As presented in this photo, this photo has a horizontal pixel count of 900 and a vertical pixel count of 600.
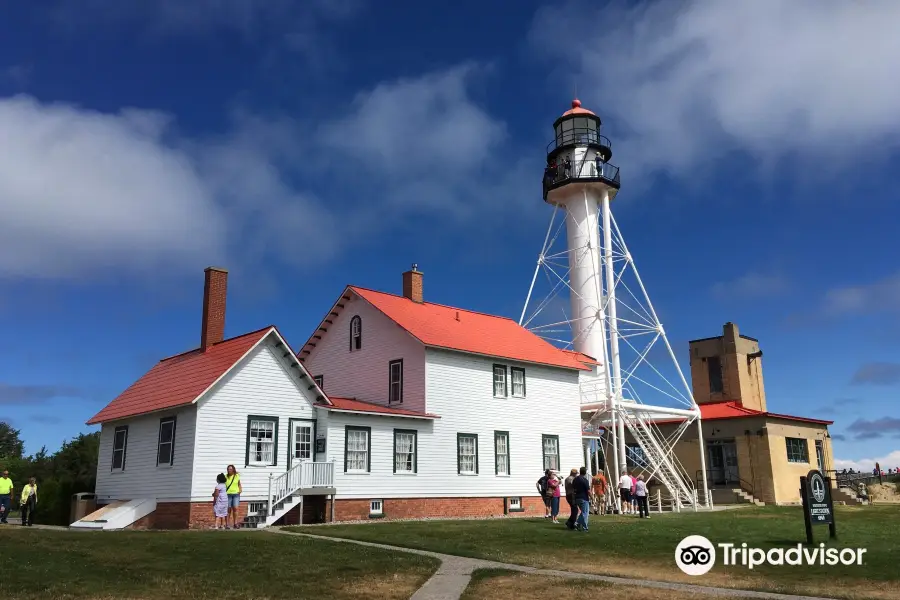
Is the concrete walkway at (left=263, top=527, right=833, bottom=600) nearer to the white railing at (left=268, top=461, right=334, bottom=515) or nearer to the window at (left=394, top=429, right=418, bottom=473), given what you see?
the white railing at (left=268, top=461, right=334, bottom=515)

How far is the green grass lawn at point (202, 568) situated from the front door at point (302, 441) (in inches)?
296

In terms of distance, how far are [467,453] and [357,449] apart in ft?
17.1

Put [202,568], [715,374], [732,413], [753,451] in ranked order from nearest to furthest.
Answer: [202,568]
[753,451]
[732,413]
[715,374]

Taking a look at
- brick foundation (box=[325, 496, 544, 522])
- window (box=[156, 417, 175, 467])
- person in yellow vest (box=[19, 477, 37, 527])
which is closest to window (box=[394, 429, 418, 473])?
brick foundation (box=[325, 496, 544, 522])

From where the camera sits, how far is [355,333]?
34.2 metres

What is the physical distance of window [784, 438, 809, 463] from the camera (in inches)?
1666

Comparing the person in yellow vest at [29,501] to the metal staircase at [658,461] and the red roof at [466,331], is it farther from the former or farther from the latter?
the metal staircase at [658,461]

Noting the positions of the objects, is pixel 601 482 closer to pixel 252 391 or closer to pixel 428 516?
pixel 428 516

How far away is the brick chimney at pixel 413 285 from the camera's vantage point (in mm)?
35884

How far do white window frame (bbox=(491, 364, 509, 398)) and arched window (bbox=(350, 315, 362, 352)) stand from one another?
5.96 m

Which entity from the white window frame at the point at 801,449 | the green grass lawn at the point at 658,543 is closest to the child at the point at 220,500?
the green grass lawn at the point at 658,543

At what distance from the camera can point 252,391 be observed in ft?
85.5

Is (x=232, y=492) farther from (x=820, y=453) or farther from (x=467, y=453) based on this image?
(x=820, y=453)

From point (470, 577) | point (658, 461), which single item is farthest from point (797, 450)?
point (470, 577)
